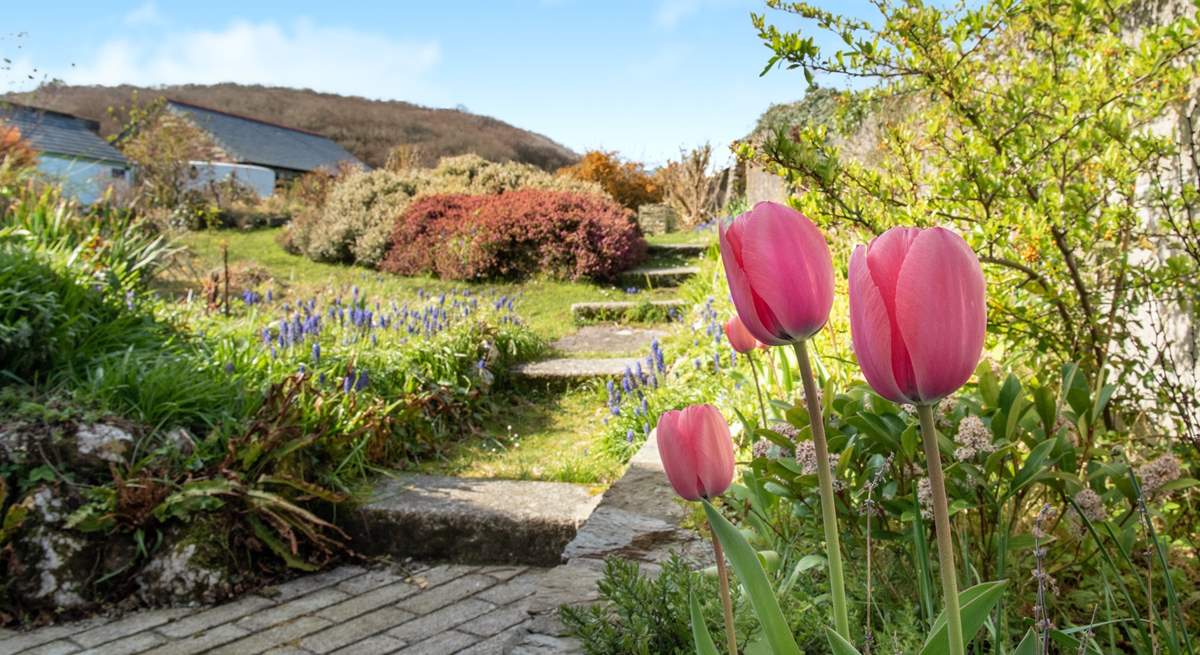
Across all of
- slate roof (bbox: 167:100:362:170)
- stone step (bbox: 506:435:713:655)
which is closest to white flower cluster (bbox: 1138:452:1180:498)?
stone step (bbox: 506:435:713:655)

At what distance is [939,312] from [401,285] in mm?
9607

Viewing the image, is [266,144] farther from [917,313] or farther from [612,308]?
[917,313]

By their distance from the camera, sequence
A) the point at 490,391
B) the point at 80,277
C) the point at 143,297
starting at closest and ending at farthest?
1. the point at 80,277
2. the point at 143,297
3. the point at 490,391

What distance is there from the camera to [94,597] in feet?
10.6

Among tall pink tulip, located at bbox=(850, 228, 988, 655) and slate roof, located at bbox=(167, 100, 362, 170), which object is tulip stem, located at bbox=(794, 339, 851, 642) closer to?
tall pink tulip, located at bbox=(850, 228, 988, 655)

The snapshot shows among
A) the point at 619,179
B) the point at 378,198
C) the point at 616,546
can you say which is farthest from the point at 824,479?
the point at 619,179

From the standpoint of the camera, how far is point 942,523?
2.27 feet

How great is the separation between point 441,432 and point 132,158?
15.1m

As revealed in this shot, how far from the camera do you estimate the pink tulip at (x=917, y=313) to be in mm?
694

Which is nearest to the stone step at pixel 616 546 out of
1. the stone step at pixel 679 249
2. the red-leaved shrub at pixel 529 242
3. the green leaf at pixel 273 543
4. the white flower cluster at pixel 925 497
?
the white flower cluster at pixel 925 497

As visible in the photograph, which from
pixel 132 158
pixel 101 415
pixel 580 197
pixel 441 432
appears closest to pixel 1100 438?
pixel 441 432

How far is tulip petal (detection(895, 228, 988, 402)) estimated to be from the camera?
2.27 ft

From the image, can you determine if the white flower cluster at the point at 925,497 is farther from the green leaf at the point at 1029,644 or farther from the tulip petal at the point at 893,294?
the tulip petal at the point at 893,294

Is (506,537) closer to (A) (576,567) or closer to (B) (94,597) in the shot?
(A) (576,567)
